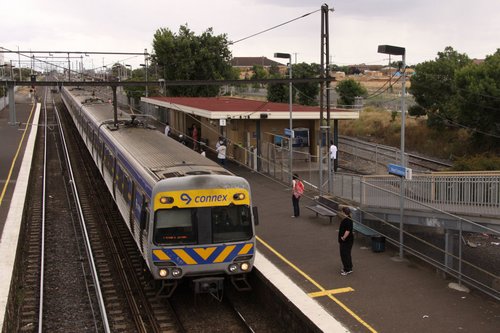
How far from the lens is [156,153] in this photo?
13.1 metres

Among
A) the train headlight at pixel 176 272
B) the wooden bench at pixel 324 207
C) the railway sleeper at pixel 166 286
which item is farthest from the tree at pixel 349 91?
the train headlight at pixel 176 272

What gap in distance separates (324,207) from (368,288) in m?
6.10

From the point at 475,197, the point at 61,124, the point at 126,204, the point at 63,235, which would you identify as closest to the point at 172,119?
the point at 61,124

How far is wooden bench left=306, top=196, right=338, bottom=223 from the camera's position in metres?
15.5

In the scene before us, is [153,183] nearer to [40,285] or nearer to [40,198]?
[40,285]

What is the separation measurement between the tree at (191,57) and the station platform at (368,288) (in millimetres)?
37867

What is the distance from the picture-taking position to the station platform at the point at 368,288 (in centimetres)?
888

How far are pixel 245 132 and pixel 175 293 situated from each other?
15733mm

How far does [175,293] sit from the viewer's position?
37.7 ft

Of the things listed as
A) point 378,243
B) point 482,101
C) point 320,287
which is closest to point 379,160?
point 482,101

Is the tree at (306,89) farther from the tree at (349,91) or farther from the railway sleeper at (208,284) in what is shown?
the railway sleeper at (208,284)

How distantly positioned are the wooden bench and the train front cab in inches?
222

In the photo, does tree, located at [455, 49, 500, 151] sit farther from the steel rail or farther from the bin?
the steel rail

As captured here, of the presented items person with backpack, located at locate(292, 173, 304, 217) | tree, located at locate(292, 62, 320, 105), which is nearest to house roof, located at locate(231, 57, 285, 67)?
tree, located at locate(292, 62, 320, 105)
